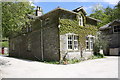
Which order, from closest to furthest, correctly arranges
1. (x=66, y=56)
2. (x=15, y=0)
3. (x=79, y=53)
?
1. (x=15, y=0)
2. (x=66, y=56)
3. (x=79, y=53)

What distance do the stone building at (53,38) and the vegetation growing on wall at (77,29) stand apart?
16.5 inches

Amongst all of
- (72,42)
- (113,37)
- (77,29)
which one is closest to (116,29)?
(113,37)

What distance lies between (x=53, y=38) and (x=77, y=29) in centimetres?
372

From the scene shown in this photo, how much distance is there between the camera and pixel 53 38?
16.4 meters

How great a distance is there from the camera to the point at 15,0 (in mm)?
11992

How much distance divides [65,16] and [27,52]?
31.8ft

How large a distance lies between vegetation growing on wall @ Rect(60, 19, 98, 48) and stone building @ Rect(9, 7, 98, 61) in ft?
1.38

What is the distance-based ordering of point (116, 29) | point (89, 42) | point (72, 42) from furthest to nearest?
point (116, 29), point (89, 42), point (72, 42)

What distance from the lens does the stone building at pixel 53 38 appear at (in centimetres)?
1593

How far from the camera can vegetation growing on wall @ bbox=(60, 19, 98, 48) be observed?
16.2m

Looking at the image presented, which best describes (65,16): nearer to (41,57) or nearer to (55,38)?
(55,38)

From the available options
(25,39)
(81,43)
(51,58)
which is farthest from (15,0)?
(25,39)

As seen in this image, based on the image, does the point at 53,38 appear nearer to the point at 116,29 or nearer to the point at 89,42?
the point at 89,42

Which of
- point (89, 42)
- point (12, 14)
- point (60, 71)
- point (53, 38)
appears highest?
point (12, 14)
